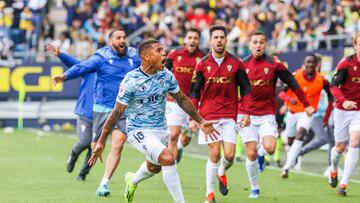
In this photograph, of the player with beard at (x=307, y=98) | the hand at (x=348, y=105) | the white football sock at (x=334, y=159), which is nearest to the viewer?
the hand at (x=348, y=105)

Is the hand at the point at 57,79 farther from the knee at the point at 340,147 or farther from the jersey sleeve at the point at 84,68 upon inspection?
the knee at the point at 340,147

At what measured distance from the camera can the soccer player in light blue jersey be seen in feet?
38.1

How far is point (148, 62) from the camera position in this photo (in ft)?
38.7

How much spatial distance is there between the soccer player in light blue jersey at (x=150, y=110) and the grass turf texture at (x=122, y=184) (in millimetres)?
1807

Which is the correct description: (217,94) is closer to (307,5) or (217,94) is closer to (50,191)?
(50,191)

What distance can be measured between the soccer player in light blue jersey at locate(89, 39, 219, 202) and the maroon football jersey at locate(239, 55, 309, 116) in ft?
9.68

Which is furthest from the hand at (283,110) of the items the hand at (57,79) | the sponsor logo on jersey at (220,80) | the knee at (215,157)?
the hand at (57,79)

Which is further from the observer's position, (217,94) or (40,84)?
(40,84)

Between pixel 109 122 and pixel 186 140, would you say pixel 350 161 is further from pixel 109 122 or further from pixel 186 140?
pixel 109 122

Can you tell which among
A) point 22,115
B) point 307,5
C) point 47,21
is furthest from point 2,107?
point 307,5

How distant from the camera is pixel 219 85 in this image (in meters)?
13.8

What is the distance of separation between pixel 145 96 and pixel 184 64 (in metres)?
5.31

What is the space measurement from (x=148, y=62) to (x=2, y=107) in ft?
66.8

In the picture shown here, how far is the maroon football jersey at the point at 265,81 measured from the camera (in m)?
14.8
